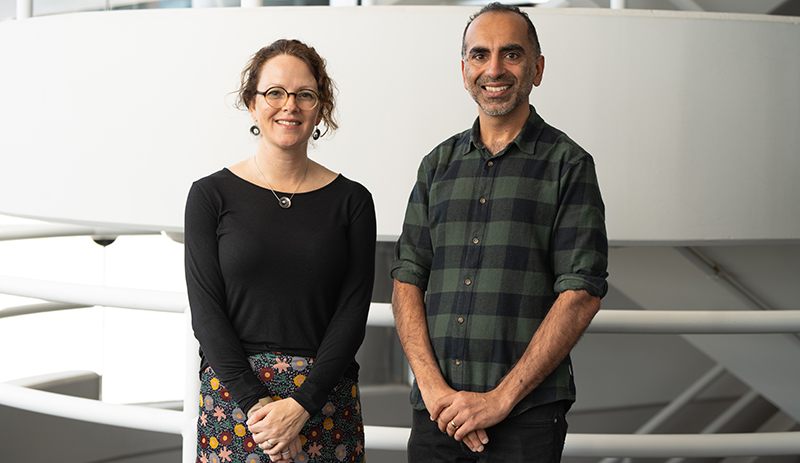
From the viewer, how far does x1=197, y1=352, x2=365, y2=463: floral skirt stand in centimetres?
153

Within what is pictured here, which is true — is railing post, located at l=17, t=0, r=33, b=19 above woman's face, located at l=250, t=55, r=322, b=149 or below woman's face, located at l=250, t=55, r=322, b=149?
above

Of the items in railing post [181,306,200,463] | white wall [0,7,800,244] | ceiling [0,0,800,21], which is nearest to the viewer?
railing post [181,306,200,463]

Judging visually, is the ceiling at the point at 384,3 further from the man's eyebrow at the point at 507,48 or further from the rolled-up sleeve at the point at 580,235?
the rolled-up sleeve at the point at 580,235

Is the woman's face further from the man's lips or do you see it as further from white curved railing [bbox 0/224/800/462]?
white curved railing [bbox 0/224/800/462]

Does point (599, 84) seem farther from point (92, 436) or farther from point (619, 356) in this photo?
point (619, 356)

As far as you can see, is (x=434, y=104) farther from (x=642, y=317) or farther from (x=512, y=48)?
(x=642, y=317)

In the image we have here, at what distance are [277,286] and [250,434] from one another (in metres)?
0.32

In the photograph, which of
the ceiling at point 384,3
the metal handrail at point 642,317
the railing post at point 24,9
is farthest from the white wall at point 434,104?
the ceiling at point 384,3

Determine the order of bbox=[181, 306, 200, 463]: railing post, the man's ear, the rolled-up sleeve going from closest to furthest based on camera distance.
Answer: the rolled-up sleeve → the man's ear → bbox=[181, 306, 200, 463]: railing post

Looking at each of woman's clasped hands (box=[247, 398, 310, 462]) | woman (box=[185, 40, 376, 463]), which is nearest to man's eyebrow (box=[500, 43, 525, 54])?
woman (box=[185, 40, 376, 463])

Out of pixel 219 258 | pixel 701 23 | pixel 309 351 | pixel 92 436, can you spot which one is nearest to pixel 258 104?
pixel 219 258

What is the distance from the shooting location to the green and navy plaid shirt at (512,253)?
148 centimetres

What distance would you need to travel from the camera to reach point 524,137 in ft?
5.09

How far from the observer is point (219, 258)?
60.4 inches
